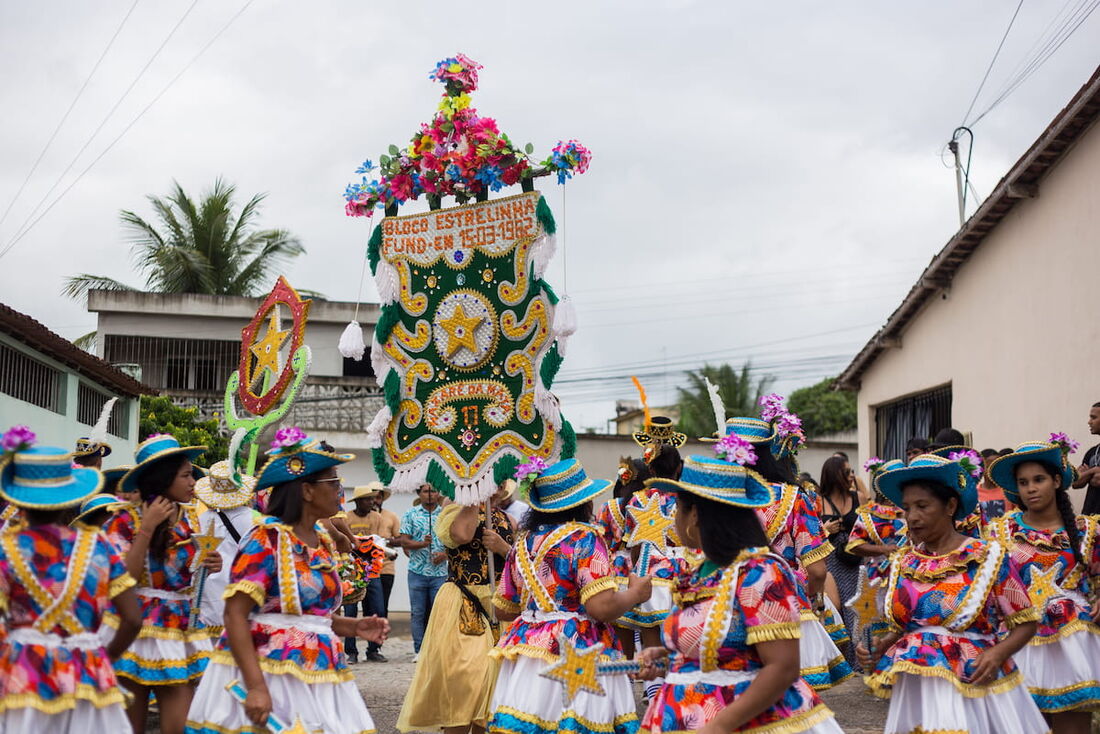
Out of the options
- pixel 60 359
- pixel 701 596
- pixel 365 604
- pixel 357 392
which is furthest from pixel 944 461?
pixel 357 392

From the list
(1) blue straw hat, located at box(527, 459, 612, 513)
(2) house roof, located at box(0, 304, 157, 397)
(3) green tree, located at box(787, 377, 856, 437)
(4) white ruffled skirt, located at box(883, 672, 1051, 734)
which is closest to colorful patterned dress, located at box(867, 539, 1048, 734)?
(4) white ruffled skirt, located at box(883, 672, 1051, 734)

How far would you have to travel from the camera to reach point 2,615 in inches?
171

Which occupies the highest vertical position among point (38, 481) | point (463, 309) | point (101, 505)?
point (463, 309)

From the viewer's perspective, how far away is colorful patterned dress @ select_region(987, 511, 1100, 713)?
6.12 m

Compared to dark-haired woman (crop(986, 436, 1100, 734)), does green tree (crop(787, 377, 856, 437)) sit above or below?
above

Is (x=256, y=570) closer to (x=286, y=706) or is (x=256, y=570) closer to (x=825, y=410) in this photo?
(x=286, y=706)

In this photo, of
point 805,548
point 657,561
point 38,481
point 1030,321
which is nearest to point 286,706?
point 38,481

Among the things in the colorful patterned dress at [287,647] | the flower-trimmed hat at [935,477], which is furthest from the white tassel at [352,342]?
the flower-trimmed hat at [935,477]

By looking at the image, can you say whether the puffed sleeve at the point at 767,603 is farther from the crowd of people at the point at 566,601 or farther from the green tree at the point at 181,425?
the green tree at the point at 181,425

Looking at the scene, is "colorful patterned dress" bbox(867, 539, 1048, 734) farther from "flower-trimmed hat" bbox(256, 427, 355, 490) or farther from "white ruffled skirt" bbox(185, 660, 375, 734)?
"flower-trimmed hat" bbox(256, 427, 355, 490)

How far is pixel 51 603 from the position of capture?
14.3ft

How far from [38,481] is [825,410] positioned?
45072 millimetres

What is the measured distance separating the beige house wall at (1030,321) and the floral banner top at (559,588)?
7.28m

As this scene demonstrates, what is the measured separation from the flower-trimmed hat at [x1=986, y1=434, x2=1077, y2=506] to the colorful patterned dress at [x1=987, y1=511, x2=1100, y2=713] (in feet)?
0.75
